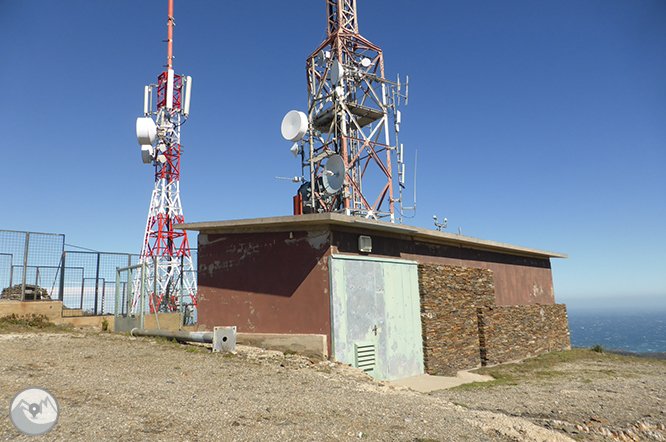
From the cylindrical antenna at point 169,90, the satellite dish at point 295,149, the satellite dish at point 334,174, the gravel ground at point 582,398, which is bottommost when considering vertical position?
the gravel ground at point 582,398

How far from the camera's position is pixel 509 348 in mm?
15484

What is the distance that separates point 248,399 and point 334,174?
31.9 ft

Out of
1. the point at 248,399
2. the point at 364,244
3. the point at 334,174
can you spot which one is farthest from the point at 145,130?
the point at 248,399

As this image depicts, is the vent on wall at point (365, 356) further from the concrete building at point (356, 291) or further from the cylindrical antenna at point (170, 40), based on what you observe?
the cylindrical antenna at point (170, 40)

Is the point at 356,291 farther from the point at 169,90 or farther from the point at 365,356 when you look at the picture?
the point at 169,90

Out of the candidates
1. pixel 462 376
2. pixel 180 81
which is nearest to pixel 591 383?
pixel 462 376

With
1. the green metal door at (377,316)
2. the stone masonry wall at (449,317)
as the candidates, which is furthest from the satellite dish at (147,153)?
the stone masonry wall at (449,317)

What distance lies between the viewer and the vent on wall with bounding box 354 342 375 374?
421 inches

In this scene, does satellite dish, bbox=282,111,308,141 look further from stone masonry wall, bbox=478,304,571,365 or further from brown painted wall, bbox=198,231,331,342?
stone masonry wall, bbox=478,304,571,365

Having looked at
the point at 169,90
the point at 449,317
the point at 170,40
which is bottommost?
the point at 449,317

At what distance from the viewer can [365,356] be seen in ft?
35.8

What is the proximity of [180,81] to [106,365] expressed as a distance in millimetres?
20680

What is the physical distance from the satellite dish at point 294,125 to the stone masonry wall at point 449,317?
6.64 metres

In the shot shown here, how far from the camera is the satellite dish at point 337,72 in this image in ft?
59.8
